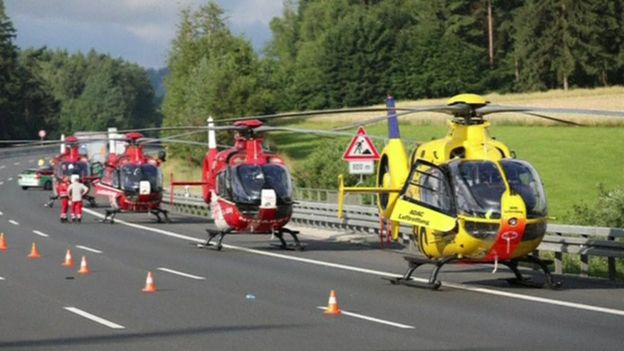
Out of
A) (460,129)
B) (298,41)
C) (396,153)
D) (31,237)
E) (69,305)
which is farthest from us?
(298,41)

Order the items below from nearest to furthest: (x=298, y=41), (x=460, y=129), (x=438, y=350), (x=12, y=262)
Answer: (x=438, y=350) → (x=460, y=129) → (x=12, y=262) → (x=298, y=41)

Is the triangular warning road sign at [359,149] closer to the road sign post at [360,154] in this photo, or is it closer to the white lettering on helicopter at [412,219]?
the road sign post at [360,154]

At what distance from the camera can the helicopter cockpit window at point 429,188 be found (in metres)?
19.5

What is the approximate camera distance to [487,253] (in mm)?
18781

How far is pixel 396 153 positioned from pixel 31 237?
16571 mm

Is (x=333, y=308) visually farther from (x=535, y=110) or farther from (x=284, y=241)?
(x=284, y=241)

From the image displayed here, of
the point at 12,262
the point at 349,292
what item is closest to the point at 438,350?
the point at 349,292

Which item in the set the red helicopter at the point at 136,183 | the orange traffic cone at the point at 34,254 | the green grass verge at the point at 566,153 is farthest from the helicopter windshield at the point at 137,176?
the orange traffic cone at the point at 34,254

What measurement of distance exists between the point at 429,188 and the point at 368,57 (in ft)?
332

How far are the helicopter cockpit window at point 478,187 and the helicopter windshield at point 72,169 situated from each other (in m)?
39.7

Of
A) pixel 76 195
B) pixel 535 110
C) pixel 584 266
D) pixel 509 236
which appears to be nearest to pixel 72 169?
pixel 76 195

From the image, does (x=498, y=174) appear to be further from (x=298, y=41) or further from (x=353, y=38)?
(x=298, y=41)

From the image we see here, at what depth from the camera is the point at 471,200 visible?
1883 cm

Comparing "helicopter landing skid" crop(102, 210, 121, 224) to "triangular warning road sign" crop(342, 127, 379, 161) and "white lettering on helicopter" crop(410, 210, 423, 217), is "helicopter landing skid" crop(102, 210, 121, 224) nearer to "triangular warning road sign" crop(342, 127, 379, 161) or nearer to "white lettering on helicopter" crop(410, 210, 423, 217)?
"triangular warning road sign" crop(342, 127, 379, 161)
